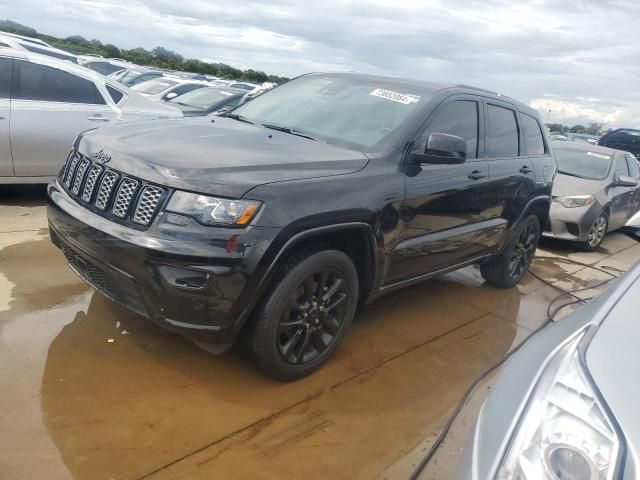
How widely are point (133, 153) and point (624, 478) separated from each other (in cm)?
255

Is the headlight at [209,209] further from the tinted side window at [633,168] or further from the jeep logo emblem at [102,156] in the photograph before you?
the tinted side window at [633,168]

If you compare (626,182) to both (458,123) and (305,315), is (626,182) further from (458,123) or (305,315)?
(305,315)

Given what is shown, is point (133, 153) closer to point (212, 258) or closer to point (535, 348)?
point (212, 258)

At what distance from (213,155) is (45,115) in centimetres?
378

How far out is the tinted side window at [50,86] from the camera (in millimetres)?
5582

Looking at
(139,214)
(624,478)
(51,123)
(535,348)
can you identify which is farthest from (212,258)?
(51,123)

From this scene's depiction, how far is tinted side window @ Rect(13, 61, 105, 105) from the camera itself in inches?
220

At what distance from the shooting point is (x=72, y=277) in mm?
4094

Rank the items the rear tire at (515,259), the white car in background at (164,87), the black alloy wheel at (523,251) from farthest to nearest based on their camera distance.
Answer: the white car in background at (164,87) → the black alloy wheel at (523,251) → the rear tire at (515,259)

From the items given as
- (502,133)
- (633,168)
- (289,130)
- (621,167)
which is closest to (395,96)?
(289,130)

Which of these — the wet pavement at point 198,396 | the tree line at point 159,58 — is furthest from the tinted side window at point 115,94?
the tree line at point 159,58

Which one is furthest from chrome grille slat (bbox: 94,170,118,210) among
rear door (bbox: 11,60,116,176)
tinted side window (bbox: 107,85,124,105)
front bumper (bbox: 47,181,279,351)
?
tinted side window (bbox: 107,85,124,105)

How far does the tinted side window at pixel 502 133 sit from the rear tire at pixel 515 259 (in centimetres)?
78

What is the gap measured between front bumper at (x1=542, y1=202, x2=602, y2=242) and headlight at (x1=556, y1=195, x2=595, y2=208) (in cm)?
6
